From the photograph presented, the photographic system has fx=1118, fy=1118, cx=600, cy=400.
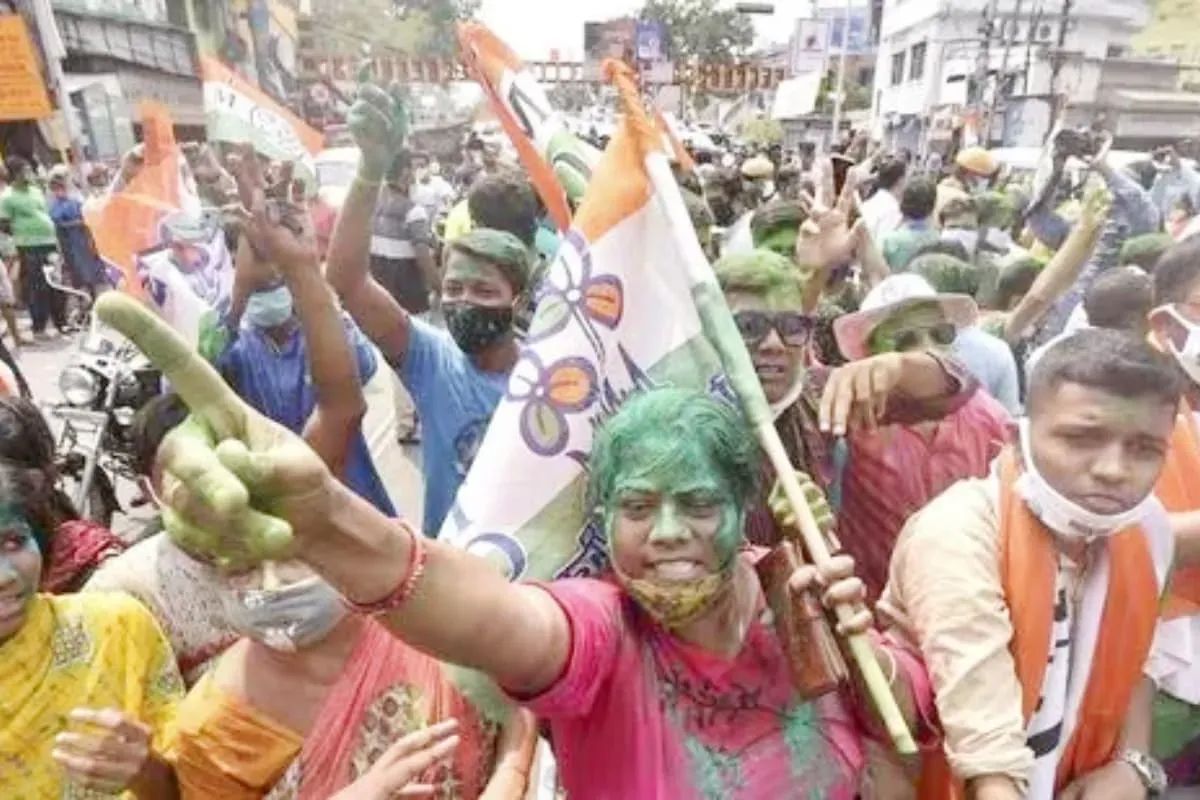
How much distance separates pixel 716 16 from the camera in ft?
243

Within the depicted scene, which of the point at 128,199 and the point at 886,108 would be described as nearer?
the point at 128,199

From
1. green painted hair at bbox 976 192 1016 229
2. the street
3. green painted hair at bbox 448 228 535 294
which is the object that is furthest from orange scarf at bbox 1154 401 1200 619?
green painted hair at bbox 976 192 1016 229

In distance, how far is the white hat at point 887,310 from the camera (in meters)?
2.84

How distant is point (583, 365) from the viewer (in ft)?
6.49

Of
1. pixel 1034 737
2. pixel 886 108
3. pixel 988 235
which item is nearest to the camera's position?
pixel 1034 737

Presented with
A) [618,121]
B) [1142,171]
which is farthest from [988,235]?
[618,121]

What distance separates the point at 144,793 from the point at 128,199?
336 centimetres

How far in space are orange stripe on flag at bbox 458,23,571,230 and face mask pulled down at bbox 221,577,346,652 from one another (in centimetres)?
110

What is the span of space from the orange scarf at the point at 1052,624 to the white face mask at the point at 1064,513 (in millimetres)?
17

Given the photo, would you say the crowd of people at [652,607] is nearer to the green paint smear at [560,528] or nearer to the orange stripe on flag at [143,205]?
the green paint smear at [560,528]

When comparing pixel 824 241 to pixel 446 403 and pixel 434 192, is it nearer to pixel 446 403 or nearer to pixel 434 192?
pixel 446 403

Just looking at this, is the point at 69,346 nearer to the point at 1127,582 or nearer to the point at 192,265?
the point at 192,265

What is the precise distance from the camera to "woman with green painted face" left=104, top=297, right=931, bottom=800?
1363mm

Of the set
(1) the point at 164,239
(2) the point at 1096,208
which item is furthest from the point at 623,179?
(1) the point at 164,239
